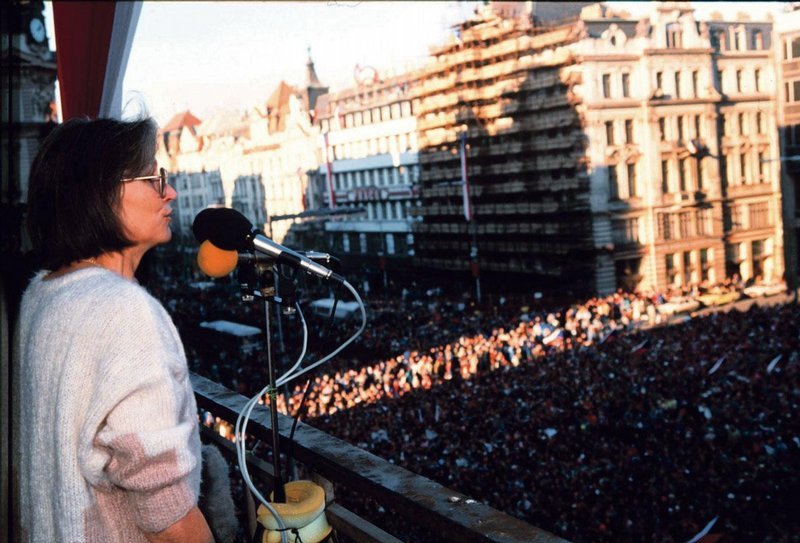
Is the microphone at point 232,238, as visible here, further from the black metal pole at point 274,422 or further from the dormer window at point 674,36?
the dormer window at point 674,36

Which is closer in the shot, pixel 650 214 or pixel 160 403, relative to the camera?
pixel 160 403

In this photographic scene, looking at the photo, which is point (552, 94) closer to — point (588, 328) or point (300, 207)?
point (588, 328)

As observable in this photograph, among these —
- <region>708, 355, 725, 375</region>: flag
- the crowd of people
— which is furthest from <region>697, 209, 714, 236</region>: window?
<region>708, 355, 725, 375</region>: flag

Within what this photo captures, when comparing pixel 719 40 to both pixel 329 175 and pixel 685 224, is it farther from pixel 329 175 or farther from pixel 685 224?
pixel 329 175

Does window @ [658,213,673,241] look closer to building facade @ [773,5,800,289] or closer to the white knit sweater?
building facade @ [773,5,800,289]

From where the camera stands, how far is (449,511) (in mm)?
2174

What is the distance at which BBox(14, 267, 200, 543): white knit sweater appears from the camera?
177cm

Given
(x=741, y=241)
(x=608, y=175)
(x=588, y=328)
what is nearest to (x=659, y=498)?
(x=588, y=328)

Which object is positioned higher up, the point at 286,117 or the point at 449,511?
the point at 286,117

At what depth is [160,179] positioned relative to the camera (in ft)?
7.20

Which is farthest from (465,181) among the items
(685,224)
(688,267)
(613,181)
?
(688,267)

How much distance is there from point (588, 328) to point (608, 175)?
1836cm

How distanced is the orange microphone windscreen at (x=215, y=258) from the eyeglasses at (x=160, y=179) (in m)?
0.29

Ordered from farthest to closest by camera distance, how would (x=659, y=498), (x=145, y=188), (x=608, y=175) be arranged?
(x=608, y=175) → (x=659, y=498) → (x=145, y=188)
